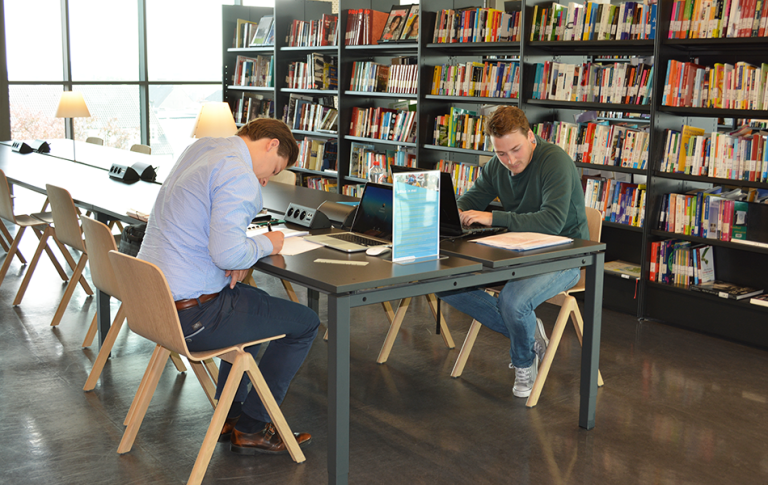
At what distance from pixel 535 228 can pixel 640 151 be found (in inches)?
62.5

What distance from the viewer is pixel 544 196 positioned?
2977 mm

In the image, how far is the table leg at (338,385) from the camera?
6.70ft

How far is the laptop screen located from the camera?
2646mm

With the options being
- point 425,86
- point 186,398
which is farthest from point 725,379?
point 425,86

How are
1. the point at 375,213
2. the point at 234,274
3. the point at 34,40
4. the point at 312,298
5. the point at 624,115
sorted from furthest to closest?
the point at 34,40
the point at 624,115
the point at 312,298
the point at 375,213
the point at 234,274

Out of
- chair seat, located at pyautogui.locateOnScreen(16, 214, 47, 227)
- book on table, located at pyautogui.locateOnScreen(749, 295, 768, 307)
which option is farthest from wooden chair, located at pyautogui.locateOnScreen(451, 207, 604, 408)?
chair seat, located at pyautogui.locateOnScreen(16, 214, 47, 227)

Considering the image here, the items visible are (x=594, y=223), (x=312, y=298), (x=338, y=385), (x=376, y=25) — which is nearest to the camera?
(x=338, y=385)

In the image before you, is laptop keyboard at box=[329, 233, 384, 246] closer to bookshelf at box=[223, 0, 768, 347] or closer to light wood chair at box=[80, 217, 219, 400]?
light wood chair at box=[80, 217, 219, 400]

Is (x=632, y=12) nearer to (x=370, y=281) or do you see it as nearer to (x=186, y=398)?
(x=370, y=281)

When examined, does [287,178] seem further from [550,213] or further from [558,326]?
[558,326]

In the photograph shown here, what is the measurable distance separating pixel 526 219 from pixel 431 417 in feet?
2.92

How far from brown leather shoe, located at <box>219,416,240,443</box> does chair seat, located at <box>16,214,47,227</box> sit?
244cm

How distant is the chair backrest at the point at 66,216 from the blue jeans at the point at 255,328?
1292 mm

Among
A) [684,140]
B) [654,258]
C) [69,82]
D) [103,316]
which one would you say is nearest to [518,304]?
[654,258]
